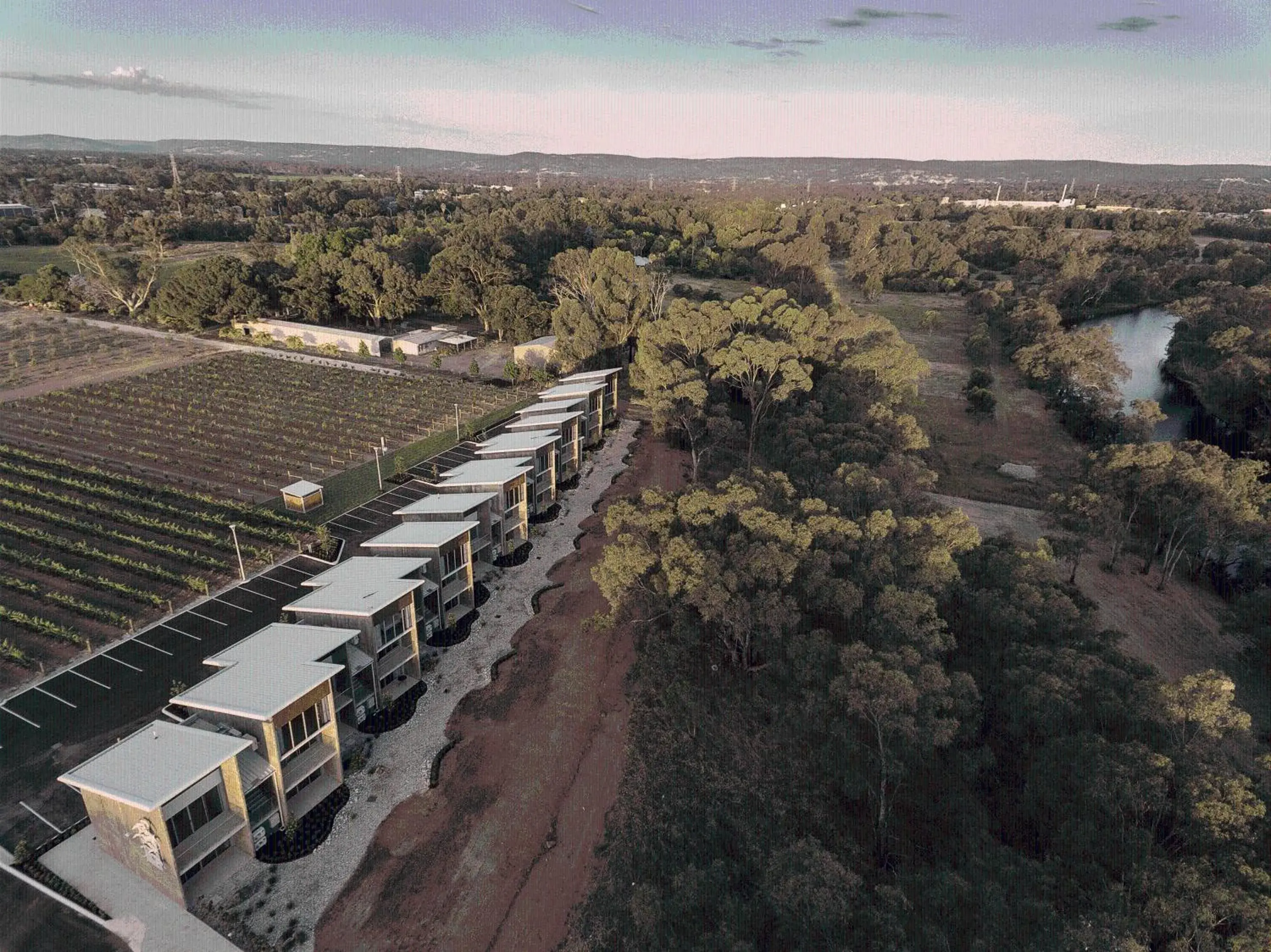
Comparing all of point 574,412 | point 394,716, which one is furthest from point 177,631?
point 574,412

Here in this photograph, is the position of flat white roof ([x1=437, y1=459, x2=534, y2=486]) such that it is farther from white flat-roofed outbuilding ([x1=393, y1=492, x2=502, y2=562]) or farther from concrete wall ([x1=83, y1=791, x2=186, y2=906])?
concrete wall ([x1=83, y1=791, x2=186, y2=906])

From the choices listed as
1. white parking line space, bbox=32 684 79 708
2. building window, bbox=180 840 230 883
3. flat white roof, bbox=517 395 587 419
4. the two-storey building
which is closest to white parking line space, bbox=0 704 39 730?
white parking line space, bbox=32 684 79 708

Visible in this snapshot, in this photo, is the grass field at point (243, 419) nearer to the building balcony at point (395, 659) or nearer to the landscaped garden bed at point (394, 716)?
the building balcony at point (395, 659)

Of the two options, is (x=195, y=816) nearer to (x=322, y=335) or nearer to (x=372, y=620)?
(x=372, y=620)

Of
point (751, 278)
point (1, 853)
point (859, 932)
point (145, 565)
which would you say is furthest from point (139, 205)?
point (859, 932)

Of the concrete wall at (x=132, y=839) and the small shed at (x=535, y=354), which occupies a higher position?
the small shed at (x=535, y=354)

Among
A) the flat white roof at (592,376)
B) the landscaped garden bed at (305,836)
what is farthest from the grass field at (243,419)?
the landscaped garden bed at (305,836)

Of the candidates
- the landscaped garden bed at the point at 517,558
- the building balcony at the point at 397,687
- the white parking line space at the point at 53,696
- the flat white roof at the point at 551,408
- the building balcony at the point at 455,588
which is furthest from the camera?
the flat white roof at the point at 551,408

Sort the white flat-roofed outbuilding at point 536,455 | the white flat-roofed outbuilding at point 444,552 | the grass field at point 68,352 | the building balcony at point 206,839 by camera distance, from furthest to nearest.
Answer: the grass field at point 68,352
the white flat-roofed outbuilding at point 536,455
the white flat-roofed outbuilding at point 444,552
the building balcony at point 206,839
